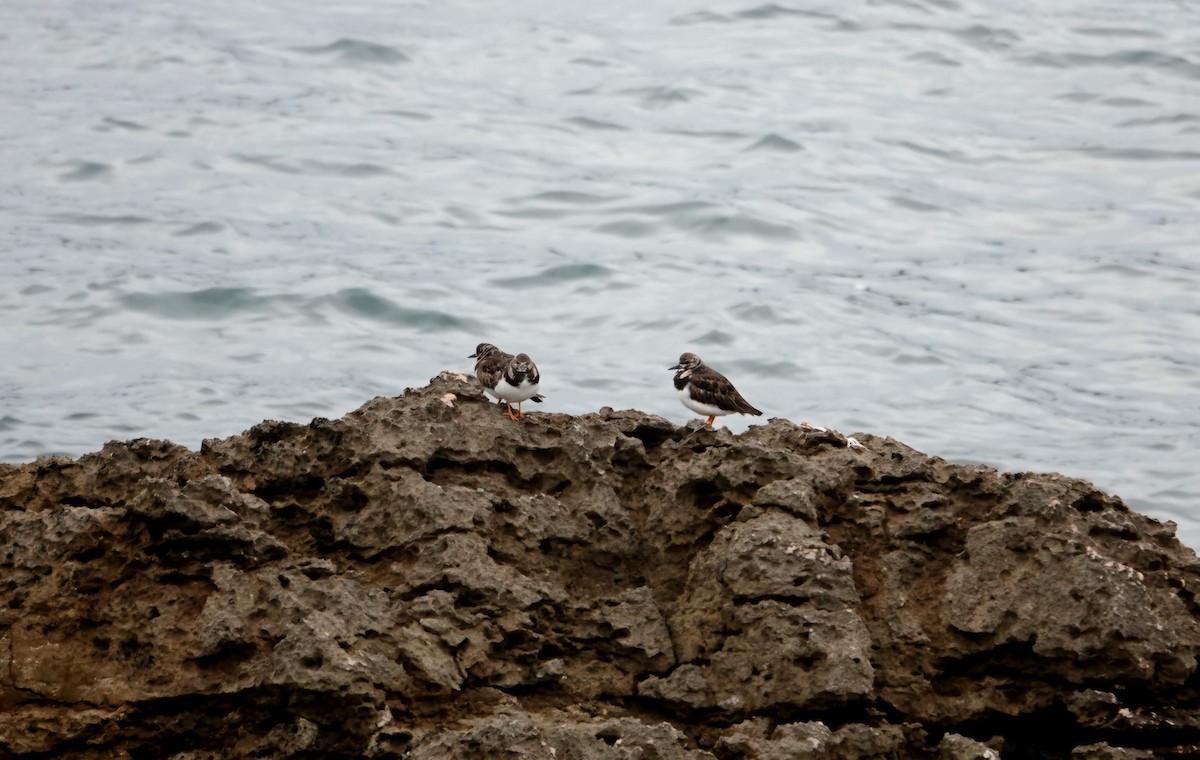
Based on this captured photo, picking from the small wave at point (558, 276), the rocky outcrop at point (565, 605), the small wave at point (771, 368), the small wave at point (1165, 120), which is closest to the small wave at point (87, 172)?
the small wave at point (558, 276)

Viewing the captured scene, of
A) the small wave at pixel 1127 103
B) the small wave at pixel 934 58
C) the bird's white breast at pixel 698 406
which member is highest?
the bird's white breast at pixel 698 406

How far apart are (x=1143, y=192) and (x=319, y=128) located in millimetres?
17935

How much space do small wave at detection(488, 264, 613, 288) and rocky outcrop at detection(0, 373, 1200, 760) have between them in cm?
1968

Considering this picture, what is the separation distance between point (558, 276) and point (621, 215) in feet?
11.5

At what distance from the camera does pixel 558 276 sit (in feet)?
89.1

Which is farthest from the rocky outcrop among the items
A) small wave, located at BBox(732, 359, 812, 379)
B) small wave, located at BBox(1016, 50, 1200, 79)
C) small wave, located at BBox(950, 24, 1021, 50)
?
small wave, located at BBox(950, 24, 1021, 50)

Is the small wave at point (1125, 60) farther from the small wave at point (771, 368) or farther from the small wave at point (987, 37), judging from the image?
the small wave at point (771, 368)

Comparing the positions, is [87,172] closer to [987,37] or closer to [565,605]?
[987,37]

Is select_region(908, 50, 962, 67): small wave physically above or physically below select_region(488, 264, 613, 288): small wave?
above

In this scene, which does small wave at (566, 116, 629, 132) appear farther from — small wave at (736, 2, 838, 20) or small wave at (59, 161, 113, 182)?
small wave at (59, 161, 113, 182)

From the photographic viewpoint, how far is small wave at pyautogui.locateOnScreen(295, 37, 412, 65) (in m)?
38.1

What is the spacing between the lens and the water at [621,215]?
22.4 meters

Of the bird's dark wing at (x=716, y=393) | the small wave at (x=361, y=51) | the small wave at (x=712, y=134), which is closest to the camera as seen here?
the bird's dark wing at (x=716, y=393)

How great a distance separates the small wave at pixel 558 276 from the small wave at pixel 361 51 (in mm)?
13141
